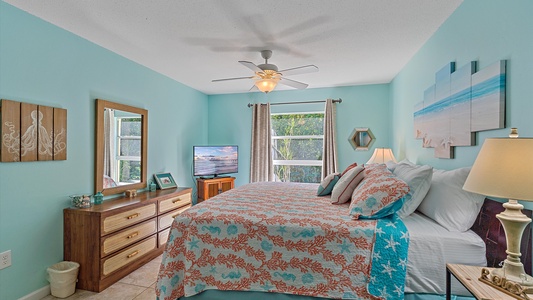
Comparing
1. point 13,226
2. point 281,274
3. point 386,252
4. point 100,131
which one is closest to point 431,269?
point 386,252

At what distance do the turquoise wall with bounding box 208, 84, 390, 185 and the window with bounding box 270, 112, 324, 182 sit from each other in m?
0.22

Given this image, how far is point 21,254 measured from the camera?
6.91 ft

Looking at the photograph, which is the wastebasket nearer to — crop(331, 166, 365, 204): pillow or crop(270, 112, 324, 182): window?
crop(331, 166, 365, 204): pillow

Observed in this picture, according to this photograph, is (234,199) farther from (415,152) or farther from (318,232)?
(415,152)

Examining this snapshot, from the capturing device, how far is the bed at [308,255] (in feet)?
4.67

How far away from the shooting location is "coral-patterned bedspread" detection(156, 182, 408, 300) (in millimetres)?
1468

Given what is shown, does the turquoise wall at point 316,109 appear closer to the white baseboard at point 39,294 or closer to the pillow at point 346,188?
the pillow at point 346,188

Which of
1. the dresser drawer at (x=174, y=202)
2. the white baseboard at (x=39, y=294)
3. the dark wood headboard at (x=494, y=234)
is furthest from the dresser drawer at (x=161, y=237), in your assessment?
the dark wood headboard at (x=494, y=234)

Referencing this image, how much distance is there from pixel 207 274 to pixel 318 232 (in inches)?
31.1

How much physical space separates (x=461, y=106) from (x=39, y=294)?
12.5 feet

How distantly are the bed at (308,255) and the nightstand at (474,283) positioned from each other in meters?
0.20

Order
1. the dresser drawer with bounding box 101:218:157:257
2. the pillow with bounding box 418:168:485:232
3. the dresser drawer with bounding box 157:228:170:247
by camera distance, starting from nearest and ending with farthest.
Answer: the pillow with bounding box 418:168:485:232
the dresser drawer with bounding box 101:218:157:257
the dresser drawer with bounding box 157:228:170:247

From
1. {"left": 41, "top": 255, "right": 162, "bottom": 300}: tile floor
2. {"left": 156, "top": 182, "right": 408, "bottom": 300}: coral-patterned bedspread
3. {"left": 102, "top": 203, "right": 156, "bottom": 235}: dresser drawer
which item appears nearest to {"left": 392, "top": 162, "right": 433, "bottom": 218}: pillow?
{"left": 156, "top": 182, "right": 408, "bottom": 300}: coral-patterned bedspread

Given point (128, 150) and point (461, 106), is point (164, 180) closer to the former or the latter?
point (128, 150)
